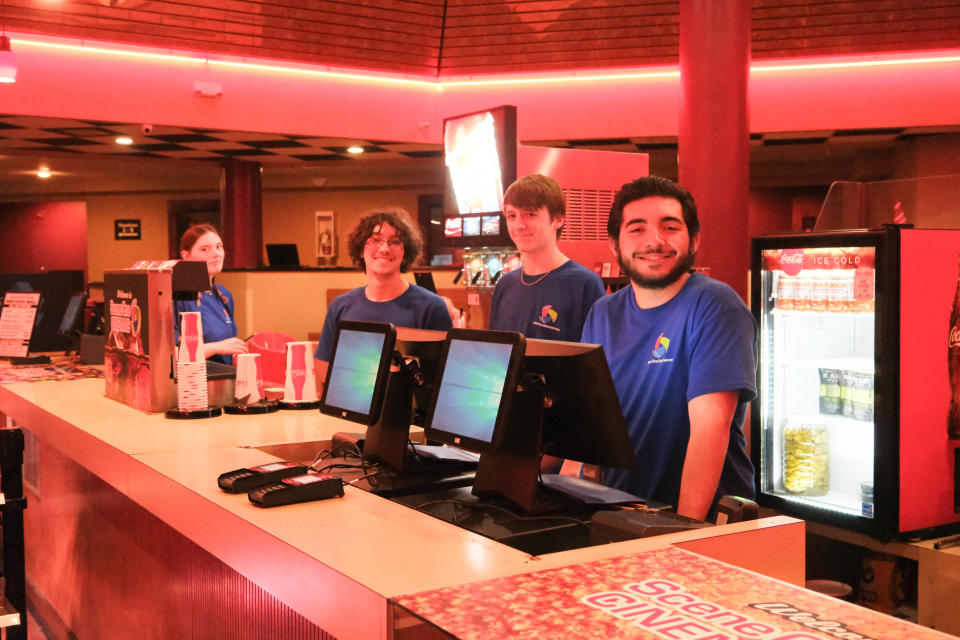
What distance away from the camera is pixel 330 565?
1546 mm

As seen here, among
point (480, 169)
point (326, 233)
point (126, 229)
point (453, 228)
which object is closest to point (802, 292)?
point (480, 169)

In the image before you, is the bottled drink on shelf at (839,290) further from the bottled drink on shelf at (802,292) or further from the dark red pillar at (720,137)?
the dark red pillar at (720,137)

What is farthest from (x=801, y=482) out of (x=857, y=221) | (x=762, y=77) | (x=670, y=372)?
(x=762, y=77)

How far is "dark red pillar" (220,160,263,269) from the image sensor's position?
11.3 m

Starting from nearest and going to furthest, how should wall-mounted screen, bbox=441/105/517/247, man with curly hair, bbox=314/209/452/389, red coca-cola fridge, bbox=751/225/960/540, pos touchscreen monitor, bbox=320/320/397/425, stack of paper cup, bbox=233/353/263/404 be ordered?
1. pos touchscreen monitor, bbox=320/320/397/425
2. stack of paper cup, bbox=233/353/263/404
3. man with curly hair, bbox=314/209/452/389
4. red coca-cola fridge, bbox=751/225/960/540
5. wall-mounted screen, bbox=441/105/517/247

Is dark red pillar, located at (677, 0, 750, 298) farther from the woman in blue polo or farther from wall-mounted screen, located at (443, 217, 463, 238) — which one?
the woman in blue polo

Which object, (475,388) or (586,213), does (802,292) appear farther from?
(475,388)

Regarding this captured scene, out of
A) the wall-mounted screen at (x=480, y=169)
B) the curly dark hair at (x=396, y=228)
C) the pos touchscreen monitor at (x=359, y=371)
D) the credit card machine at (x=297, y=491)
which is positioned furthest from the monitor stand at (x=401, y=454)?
the wall-mounted screen at (x=480, y=169)

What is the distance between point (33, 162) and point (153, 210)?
2.28m

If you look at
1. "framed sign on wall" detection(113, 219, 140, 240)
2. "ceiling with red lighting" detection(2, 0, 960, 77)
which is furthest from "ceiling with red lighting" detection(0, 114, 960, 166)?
"framed sign on wall" detection(113, 219, 140, 240)

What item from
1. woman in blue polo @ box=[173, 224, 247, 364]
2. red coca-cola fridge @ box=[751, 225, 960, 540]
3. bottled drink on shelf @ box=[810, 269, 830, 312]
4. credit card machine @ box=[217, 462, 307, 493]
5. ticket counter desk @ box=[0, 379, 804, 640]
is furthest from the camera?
woman in blue polo @ box=[173, 224, 247, 364]

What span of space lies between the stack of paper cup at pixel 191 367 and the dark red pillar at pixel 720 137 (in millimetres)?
3224

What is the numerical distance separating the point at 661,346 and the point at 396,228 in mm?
1519

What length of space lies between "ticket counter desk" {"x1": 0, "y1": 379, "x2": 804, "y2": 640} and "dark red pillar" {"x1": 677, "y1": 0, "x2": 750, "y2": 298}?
3054mm
